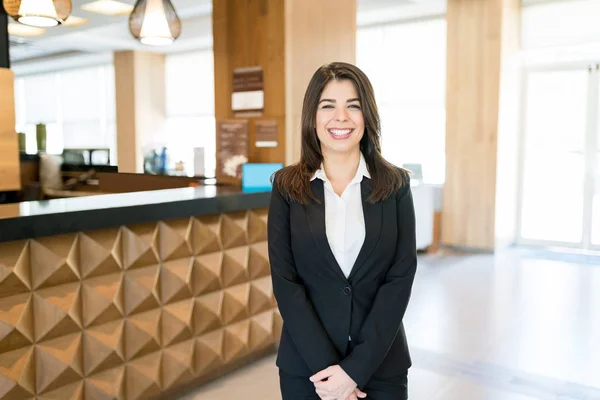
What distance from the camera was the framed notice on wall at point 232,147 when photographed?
432 centimetres

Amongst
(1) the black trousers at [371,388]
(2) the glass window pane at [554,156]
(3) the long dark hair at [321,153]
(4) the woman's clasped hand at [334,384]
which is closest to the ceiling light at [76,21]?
(2) the glass window pane at [554,156]

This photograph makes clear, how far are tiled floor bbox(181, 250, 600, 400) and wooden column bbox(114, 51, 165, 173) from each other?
9.28 ft

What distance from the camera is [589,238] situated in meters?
7.38

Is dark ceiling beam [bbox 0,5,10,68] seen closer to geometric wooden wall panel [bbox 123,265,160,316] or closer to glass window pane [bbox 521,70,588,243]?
geometric wooden wall panel [bbox 123,265,160,316]

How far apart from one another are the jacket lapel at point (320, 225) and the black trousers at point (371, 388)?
A: 0.32 meters

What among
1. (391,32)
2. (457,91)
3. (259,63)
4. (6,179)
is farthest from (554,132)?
(6,179)

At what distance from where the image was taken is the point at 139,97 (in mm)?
8773

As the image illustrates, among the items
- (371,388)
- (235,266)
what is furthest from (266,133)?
(371,388)

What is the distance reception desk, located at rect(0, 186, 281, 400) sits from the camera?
233 cm

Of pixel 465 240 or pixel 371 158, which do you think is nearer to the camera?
pixel 371 158

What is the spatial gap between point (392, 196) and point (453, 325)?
10.6ft

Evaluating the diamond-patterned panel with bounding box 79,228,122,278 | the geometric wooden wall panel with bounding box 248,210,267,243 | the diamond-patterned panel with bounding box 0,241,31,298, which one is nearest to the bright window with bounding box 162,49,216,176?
the geometric wooden wall panel with bounding box 248,210,267,243

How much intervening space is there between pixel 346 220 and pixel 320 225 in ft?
0.26

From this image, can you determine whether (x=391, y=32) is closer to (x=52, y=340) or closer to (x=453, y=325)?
(x=453, y=325)
